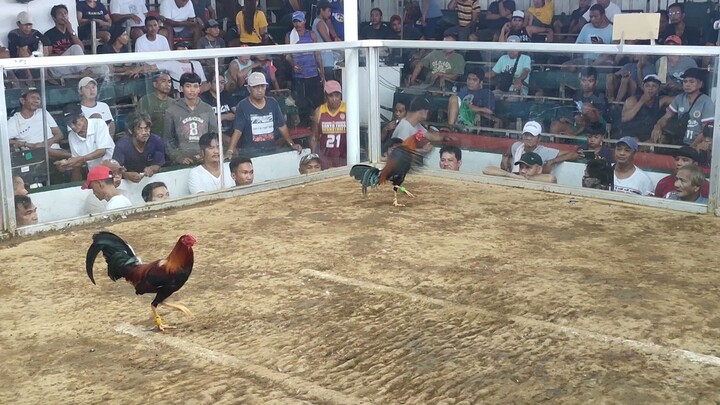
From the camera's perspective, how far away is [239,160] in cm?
975

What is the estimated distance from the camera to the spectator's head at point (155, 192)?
897cm

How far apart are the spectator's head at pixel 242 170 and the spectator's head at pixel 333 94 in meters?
1.40

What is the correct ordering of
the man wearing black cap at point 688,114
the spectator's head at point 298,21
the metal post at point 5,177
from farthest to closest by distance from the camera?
1. the spectator's head at point 298,21
2. the man wearing black cap at point 688,114
3. the metal post at point 5,177

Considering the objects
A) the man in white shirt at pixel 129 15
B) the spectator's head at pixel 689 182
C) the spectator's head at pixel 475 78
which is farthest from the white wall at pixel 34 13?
the spectator's head at pixel 689 182

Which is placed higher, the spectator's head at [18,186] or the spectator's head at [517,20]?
the spectator's head at [517,20]

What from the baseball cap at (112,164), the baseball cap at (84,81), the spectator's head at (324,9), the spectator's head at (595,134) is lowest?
the baseball cap at (112,164)

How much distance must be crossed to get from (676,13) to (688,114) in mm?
5055

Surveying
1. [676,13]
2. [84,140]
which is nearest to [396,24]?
[676,13]

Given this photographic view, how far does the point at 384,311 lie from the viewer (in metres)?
6.08

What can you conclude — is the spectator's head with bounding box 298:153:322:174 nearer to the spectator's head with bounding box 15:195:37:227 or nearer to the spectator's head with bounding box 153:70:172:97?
the spectator's head with bounding box 153:70:172:97

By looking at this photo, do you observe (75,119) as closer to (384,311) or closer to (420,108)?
(384,311)

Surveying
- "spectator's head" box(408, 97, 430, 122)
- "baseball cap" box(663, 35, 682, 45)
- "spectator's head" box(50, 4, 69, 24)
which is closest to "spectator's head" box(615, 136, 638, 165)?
"spectator's head" box(408, 97, 430, 122)

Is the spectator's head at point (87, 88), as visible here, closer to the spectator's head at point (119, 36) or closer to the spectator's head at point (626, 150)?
the spectator's head at point (119, 36)

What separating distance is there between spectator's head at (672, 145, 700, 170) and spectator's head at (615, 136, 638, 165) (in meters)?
0.40
